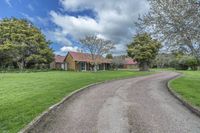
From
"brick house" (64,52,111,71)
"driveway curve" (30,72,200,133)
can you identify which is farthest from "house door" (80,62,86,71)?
"driveway curve" (30,72,200,133)

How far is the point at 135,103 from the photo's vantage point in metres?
10.3

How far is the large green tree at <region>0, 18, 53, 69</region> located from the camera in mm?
45381

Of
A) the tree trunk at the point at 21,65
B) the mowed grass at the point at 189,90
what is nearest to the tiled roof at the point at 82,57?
the tree trunk at the point at 21,65

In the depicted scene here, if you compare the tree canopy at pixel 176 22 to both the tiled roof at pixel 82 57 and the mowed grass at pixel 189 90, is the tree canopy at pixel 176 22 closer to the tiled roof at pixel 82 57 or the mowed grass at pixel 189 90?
the mowed grass at pixel 189 90

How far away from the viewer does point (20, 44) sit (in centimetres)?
4631

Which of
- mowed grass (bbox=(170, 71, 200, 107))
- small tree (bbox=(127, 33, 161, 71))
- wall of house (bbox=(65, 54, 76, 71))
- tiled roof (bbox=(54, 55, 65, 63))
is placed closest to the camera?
mowed grass (bbox=(170, 71, 200, 107))

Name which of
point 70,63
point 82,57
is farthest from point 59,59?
point 82,57

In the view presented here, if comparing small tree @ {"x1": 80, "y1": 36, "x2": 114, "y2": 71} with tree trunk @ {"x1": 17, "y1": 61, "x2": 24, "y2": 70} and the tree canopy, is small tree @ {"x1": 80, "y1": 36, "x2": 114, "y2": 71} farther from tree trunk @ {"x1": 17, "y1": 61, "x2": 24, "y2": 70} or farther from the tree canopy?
the tree canopy

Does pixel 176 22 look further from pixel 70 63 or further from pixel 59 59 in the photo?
pixel 59 59

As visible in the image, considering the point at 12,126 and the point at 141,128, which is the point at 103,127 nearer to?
the point at 141,128

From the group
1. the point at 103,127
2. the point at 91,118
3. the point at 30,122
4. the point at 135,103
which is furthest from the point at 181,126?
the point at 30,122

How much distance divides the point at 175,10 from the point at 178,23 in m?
0.83

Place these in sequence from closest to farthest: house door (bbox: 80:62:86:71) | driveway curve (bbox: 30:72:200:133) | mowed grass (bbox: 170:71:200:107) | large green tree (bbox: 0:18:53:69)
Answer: driveway curve (bbox: 30:72:200:133)
mowed grass (bbox: 170:71:200:107)
large green tree (bbox: 0:18:53:69)
house door (bbox: 80:62:86:71)

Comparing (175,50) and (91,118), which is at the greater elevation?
(175,50)
